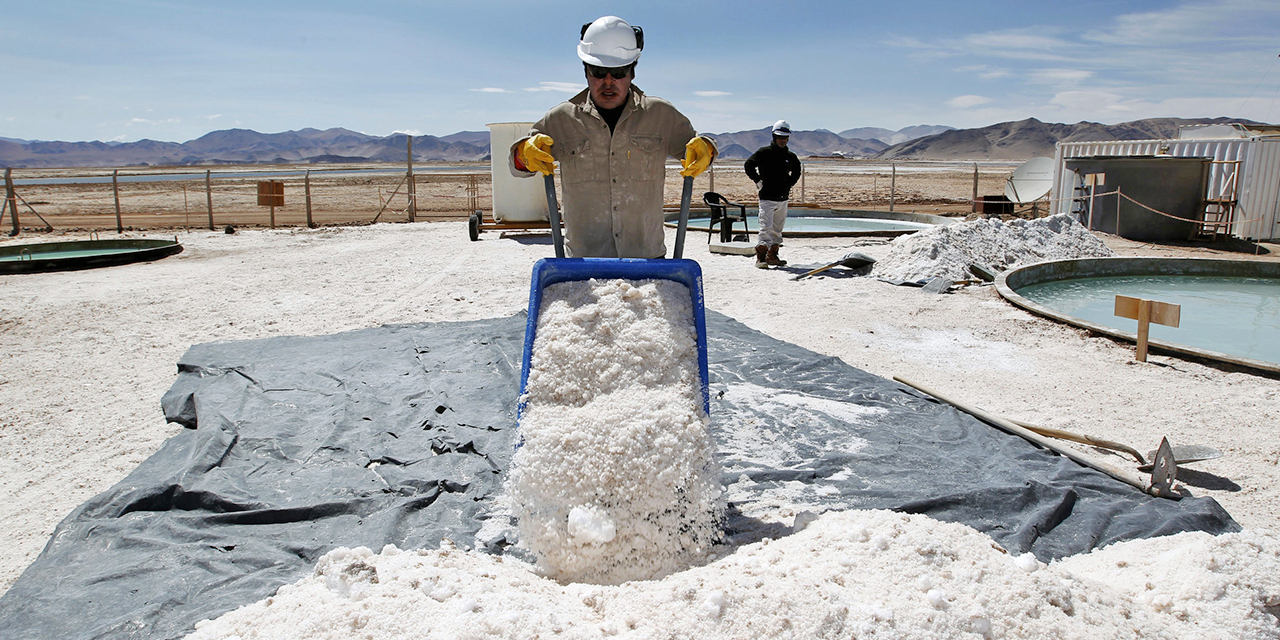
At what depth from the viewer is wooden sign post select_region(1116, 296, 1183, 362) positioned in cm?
454

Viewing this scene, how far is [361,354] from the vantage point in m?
4.89

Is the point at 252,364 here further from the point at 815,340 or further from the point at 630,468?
the point at 815,340

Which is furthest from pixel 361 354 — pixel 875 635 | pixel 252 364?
pixel 875 635

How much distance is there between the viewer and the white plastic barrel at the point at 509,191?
12.0 metres

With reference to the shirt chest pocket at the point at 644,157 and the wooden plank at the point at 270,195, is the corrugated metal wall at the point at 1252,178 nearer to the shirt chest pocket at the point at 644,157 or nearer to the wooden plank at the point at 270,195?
the shirt chest pocket at the point at 644,157

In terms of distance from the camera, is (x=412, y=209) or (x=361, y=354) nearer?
(x=361, y=354)

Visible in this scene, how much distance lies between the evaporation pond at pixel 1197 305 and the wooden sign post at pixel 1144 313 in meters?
0.99

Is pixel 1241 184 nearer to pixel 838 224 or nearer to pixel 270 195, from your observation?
pixel 838 224

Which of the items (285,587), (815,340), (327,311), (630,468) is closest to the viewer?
(285,587)

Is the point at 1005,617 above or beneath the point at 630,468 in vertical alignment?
beneath

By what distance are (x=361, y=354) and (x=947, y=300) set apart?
17.4 ft

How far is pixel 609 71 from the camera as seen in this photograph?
9.50 ft

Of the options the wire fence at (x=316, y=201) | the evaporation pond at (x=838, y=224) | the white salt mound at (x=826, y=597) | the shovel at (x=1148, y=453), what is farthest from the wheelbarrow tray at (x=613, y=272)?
the wire fence at (x=316, y=201)

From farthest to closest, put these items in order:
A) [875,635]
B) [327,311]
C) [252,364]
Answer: [327,311]
[252,364]
[875,635]
